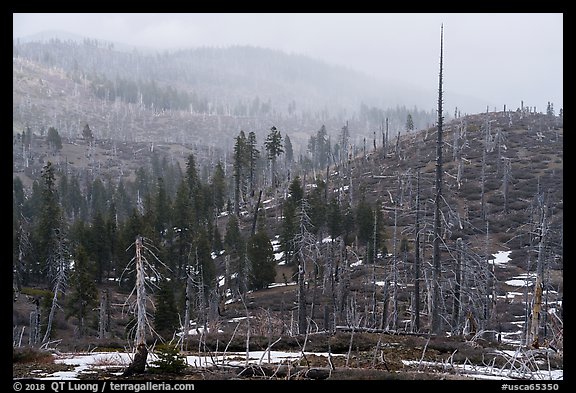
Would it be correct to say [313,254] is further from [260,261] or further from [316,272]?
[260,261]

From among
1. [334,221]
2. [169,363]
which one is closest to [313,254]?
[334,221]

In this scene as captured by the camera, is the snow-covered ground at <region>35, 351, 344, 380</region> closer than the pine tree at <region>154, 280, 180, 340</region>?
Yes

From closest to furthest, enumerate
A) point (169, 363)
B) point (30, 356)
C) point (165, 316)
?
point (169, 363)
point (30, 356)
point (165, 316)

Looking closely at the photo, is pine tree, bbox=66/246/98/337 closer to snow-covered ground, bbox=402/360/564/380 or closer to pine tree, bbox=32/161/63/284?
pine tree, bbox=32/161/63/284

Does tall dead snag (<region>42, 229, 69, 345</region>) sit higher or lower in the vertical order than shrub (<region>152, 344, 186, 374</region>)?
lower

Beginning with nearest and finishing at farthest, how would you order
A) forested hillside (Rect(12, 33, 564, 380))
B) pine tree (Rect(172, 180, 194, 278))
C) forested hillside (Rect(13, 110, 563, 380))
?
forested hillside (Rect(12, 33, 564, 380))
forested hillside (Rect(13, 110, 563, 380))
pine tree (Rect(172, 180, 194, 278))

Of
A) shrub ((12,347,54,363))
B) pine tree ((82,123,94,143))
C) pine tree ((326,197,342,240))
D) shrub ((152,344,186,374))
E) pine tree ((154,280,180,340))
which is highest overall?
pine tree ((82,123,94,143))

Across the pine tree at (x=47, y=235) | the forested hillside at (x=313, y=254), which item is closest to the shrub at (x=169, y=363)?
the forested hillside at (x=313, y=254)

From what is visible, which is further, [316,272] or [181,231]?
[181,231]

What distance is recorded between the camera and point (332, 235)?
55094mm

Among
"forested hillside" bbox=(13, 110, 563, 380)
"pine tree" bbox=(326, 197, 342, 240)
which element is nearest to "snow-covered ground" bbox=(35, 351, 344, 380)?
"forested hillside" bbox=(13, 110, 563, 380)
